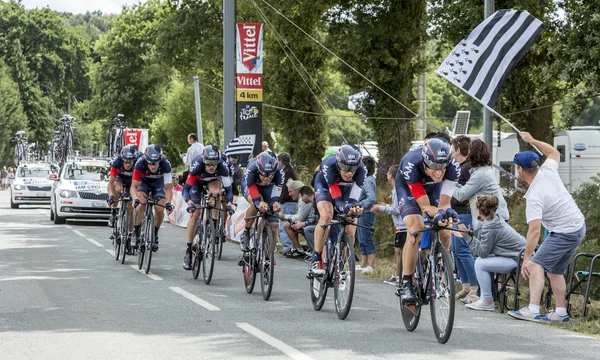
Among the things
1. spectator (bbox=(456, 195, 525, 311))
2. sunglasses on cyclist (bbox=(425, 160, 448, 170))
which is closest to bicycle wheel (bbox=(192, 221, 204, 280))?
spectator (bbox=(456, 195, 525, 311))

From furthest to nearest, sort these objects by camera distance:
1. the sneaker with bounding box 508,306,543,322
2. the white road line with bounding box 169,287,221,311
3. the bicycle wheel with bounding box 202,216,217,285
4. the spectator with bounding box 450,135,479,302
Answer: the bicycle wheel with bounding box 202,216,217,285, the spectator with bounding box 450,135,479,302, the white road line with bounding box 169,287,221,311, the sneaker with bounding box 508,306,543,322

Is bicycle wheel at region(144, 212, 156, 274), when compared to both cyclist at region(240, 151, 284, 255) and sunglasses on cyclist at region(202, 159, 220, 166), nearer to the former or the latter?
sunglasses on cyclist at region(202, 159, 220, 166)

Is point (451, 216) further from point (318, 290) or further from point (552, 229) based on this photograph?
point (318, 290)

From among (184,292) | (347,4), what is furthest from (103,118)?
(184,292)

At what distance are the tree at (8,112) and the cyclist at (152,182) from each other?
7071cm

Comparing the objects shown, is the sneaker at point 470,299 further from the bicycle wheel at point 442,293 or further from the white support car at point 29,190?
the white support car at point 29,190

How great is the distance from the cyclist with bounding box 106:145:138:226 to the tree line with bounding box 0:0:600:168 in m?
6.71

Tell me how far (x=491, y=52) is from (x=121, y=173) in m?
6.56

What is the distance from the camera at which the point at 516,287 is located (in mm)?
11719

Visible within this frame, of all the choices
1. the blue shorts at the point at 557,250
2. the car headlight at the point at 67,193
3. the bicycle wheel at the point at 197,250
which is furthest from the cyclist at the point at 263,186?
the car headlight at the point at 67,193

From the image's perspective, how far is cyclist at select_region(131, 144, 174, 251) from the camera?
16.1 metres

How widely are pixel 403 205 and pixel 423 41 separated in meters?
20.1

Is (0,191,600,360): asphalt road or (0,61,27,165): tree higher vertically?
(0,61,27,165): tree

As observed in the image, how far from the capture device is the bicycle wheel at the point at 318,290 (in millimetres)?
11492
